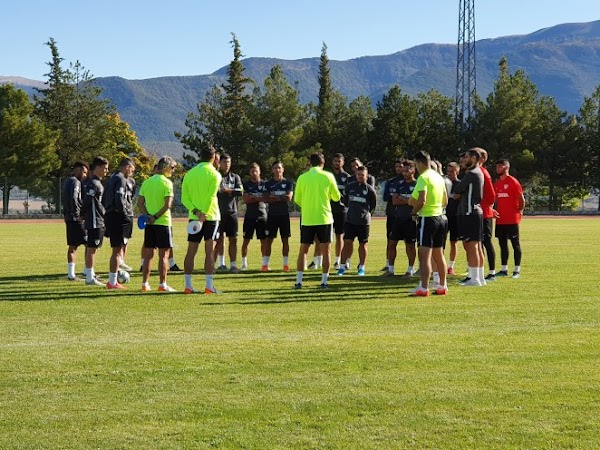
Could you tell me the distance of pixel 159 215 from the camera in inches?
518

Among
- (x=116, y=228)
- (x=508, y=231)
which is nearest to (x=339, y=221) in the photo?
(x=508, y=231)

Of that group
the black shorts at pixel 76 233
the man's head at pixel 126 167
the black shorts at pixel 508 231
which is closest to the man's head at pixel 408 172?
the black shorts at pixel 508 231

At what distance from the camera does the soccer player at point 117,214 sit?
13.6 meters

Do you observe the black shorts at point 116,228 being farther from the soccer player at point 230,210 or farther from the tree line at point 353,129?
the tree line at point 353,129

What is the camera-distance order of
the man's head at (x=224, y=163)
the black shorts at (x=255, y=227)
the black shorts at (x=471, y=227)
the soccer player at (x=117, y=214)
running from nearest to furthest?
the soccer player at (x=117, y=214)
the black shorts at (x=471, y=227)
the man's head at (x=224, y=163)
the black shorts at (x=255, y=227)

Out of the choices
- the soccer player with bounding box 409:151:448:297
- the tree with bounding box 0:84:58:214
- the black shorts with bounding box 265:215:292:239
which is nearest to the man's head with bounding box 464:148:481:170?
the soccer player with bounding box 409:151:448:297

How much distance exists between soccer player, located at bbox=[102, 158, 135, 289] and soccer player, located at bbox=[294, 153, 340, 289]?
277cm

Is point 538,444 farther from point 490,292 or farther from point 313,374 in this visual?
point 490,292

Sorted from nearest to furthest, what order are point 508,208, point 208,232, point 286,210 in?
point 208,232, point 508,208, point 286,210

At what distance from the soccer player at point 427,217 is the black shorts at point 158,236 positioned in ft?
12.1

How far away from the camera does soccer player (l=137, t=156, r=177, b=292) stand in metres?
13.1

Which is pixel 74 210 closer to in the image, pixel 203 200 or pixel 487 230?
pixel 203 200

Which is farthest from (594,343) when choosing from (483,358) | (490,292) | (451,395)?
(490,292)

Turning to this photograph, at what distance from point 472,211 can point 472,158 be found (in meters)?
0.85
